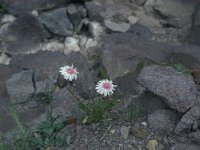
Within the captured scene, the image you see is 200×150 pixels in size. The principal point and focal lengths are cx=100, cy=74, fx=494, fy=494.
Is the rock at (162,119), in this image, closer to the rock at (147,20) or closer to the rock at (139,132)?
the rock at (139,132)

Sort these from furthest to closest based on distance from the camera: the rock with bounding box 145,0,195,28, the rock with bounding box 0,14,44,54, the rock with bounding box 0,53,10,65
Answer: the rock with bounding box 145,0,195,28, the rock with bounding box 0,14,44,54, the rock with bounding box 0,53,10,65

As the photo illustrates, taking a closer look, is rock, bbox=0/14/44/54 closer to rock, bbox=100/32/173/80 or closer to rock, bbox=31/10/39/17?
rock, bbox=31/10/39/17

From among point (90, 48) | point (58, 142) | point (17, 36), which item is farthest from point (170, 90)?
point (17, 36)

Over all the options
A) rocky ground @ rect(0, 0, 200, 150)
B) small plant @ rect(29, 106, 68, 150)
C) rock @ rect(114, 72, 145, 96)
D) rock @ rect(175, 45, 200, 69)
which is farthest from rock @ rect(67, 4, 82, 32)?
small plant @ rect(29, 106, 68, 150)

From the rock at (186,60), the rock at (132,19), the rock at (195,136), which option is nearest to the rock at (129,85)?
the rock at (186,60)

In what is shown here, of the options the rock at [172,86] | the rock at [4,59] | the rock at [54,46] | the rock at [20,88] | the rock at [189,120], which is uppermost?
the rock at [172,86]

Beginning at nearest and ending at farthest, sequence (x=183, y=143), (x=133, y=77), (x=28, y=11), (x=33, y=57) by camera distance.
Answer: (x=183, y=143) < (x=133, y=77) < (x=33, y=57) < (x=28, y=11)

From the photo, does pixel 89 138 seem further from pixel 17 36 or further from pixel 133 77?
pixel 17 36
